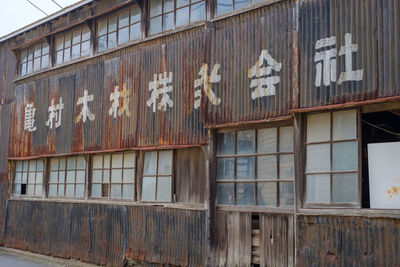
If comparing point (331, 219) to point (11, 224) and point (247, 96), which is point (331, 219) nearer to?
point (247, 96)

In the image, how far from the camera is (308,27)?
776 cm

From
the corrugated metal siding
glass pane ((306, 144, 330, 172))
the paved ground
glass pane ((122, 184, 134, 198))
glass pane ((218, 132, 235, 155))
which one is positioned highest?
glass pane ((218, 132, 235, 155))

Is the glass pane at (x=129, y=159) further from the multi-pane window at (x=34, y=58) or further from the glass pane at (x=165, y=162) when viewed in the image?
the multi-pane window at (x=34, y=58)

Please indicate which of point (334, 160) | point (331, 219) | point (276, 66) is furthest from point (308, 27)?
point (331, 219)

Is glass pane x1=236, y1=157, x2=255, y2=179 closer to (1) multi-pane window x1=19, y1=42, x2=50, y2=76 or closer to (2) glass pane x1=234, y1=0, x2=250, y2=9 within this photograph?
(2) glass pane x1=234, y1=0, x2=250, y2=9

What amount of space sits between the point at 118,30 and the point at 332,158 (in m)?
7.34

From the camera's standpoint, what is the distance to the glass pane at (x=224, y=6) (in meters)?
9.25

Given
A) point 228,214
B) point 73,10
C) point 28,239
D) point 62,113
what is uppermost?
point 73,10

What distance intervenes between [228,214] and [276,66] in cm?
308

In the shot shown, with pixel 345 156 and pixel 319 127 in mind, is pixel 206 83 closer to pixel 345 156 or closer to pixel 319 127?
pixel 319 127

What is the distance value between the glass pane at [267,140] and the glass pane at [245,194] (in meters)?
0.75

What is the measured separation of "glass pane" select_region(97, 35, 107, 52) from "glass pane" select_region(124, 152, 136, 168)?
3316mm

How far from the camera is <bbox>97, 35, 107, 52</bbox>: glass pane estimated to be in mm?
12562

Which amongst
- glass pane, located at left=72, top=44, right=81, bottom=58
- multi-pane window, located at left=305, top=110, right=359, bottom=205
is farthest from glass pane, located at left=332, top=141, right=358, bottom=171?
glass pane, located at left=72, top=44, right=81, bottom=58
